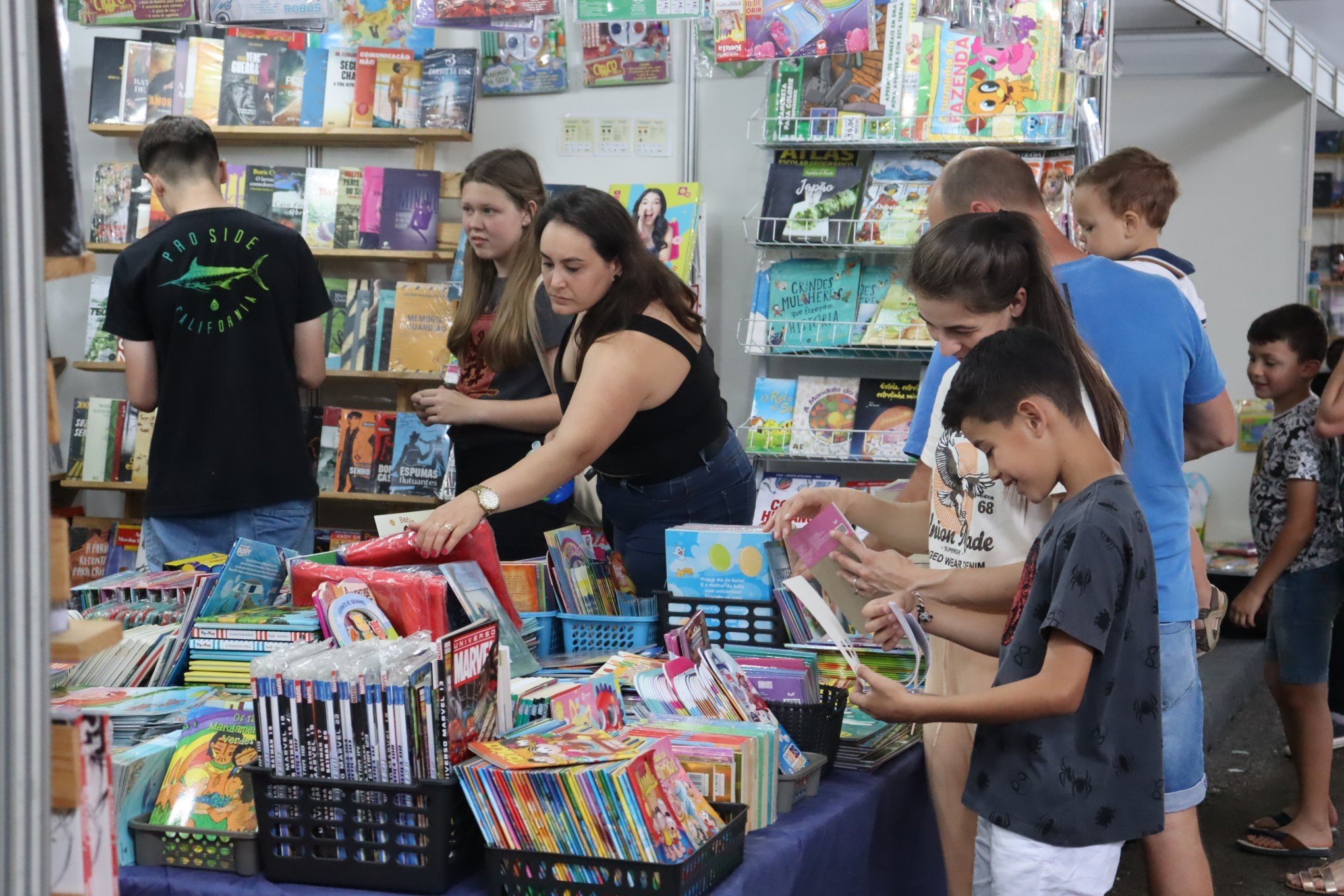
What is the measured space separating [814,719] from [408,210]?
325 centimetres

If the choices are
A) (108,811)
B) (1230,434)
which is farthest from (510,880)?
(1230,434)

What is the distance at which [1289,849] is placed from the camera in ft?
11.6

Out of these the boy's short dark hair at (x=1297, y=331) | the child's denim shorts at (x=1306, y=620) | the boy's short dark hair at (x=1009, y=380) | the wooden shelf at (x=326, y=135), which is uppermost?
the wooden shelf at (x=326, y=135)

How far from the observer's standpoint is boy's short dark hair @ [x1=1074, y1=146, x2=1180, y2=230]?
263cm

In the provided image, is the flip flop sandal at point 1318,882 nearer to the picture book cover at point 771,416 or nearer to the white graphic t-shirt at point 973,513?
the picture book cover at point 771,416

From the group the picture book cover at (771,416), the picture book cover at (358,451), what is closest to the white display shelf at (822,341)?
the picture book cover at (771,416)

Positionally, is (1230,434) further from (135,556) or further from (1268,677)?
(135,556)

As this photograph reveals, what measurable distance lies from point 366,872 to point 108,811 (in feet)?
1.76

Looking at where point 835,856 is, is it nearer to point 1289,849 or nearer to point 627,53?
point 1289,849

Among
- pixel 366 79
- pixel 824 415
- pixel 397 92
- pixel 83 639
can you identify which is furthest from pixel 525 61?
pixel 83 639

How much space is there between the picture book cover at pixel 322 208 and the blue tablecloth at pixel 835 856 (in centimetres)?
332

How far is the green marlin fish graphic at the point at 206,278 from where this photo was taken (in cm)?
292

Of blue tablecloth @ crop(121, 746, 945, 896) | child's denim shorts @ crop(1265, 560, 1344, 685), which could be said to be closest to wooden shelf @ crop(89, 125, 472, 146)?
child's denim shorts @ crop(1265, 560, 1344, 685)

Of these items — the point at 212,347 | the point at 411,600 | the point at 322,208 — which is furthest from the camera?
the point at 322,208
